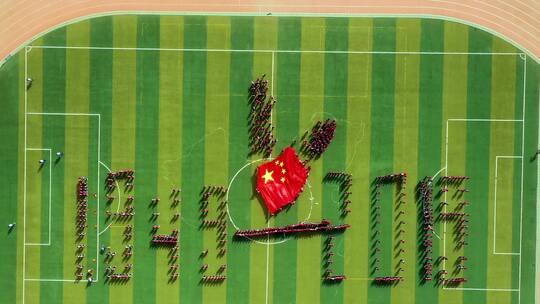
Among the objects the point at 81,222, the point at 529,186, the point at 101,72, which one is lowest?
the point at 81,222

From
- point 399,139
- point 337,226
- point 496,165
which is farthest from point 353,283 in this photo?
point 496,165

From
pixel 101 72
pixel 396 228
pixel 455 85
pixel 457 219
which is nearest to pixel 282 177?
pixel 396 228

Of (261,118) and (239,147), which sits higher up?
(261,118)

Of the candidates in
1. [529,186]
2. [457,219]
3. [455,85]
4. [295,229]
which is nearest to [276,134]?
[295,229]

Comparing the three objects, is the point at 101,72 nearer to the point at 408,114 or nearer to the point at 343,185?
the point at 343,185

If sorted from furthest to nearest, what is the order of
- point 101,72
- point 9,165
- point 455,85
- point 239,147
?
point 9,165 < point 239,147 < point 101,72 < point 455,85

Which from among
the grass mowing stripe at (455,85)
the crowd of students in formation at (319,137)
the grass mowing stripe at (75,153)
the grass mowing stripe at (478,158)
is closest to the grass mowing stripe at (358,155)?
the crowd of students in formation at (319,137)

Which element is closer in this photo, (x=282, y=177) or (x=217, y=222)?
(x=282, y=177)

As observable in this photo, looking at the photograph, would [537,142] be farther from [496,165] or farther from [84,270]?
[84,270]

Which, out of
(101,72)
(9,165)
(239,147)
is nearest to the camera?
(101,72)
